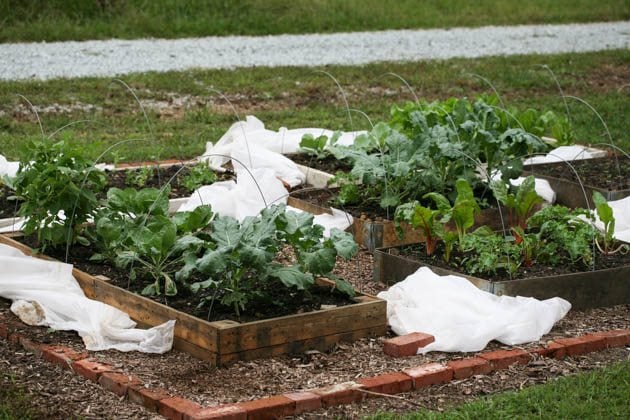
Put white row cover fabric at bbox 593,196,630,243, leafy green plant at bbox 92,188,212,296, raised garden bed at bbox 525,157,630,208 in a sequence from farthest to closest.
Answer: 1. raised garden bed at bbox 525,157,630,208
2. white row cover fabric at bbox 593,196,630,243
3. leafy green plant at bbox 92,188,212,296

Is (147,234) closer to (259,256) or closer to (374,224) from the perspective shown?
(259,256)

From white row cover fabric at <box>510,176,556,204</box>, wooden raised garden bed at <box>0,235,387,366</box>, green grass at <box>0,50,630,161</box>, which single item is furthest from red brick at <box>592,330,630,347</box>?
green grass at <box>0,50,630,161</box>

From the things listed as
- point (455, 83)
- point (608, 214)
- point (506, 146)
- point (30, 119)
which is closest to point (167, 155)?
point (30, 119)

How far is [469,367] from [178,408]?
1.45m

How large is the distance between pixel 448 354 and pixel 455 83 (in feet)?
27.1

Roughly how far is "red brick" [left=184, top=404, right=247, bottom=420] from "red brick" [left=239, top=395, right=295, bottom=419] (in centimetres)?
3

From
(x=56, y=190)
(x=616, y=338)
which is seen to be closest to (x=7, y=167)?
(x=56, y=190)

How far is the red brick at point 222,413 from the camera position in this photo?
14.9ft

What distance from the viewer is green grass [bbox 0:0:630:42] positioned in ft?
52.6

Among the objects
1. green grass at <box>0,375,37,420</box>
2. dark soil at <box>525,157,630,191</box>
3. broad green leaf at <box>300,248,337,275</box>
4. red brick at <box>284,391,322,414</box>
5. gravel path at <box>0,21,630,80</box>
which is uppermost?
gravel path at <box>0,21,630,80</box>

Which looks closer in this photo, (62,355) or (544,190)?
(62,355)

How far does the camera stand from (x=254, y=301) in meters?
5.65

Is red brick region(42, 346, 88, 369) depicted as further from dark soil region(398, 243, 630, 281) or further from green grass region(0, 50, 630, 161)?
green grass region(0, 50, 630, 161)

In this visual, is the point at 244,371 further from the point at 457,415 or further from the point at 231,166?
the point at 231,166
